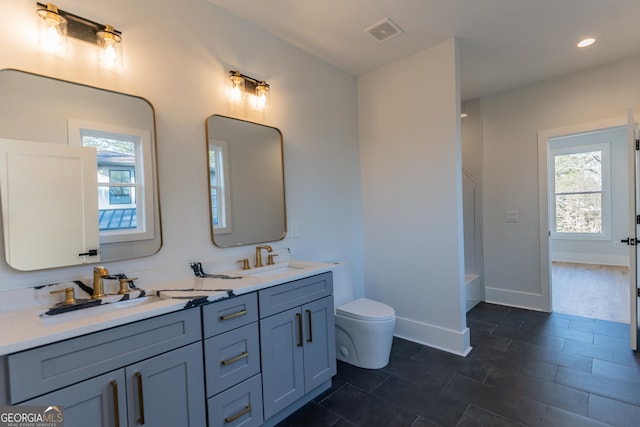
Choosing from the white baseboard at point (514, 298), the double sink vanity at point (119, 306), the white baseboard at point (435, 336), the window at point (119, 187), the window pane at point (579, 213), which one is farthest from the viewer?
the window pane at point (579, 213)

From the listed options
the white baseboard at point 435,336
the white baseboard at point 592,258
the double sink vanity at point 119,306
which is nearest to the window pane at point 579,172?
the white baseboard at point 592,258

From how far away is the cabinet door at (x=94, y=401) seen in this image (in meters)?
1.05

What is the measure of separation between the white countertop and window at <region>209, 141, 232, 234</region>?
36cm

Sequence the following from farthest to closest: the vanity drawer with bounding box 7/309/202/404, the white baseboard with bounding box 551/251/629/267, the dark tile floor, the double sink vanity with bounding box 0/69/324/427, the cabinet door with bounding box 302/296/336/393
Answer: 1. the white baseboard with bounding box 551/251/629/267
2. the cabinet door with bounding box 302/296/336/393
3. the dark tile floor
4. the double sink vanity with bounding box 0/69/324/427
5. the vanity drawer with bounding box 7/309/202/404

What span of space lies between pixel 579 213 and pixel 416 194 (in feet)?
17.9

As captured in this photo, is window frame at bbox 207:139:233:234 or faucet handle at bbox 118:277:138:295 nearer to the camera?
faucet handle at bbox 118:277:138:295

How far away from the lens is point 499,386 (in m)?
→ 2.07

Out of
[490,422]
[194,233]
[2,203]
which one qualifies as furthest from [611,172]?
[2,203]

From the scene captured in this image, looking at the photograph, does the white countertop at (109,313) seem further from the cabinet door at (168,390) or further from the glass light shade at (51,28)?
the glass light shade at (51,28)

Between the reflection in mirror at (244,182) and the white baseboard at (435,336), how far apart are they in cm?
151

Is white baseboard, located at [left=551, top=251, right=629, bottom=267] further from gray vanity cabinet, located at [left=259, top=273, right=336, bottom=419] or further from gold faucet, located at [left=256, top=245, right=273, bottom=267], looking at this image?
gold faucet, located at [left=256, top=245, right=273, bottom=267]

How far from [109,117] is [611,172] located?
7.62 meters

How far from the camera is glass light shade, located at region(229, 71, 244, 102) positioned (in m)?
2.12

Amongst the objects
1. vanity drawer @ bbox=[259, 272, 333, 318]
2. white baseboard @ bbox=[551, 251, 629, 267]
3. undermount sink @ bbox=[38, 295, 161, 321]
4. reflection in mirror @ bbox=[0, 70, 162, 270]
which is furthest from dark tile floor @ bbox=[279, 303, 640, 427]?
white baseboard @ bbox=[551, 251, 629, 267]
